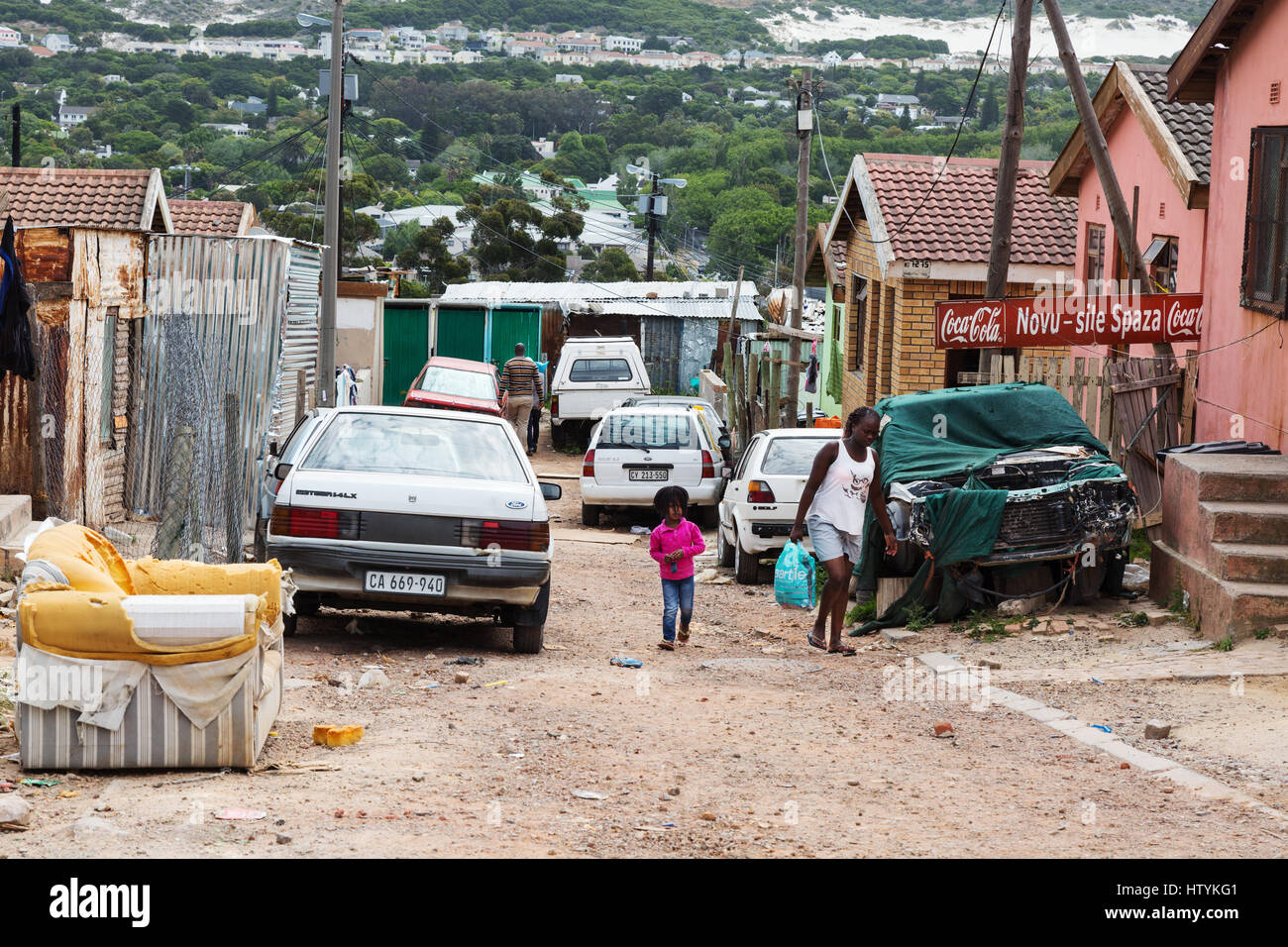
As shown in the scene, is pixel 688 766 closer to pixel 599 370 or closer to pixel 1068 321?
pixel 1068 321

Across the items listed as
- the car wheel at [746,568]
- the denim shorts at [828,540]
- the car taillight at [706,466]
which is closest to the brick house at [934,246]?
the car taillight at [706,466]

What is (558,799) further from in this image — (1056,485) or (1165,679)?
(1056,485)

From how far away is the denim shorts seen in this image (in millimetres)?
9977

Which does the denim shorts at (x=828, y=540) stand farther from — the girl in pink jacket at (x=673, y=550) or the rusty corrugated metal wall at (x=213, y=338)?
the rusty corrugated metal wall at (x=213, y=338)

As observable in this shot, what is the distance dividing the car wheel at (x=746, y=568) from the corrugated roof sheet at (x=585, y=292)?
2405cm

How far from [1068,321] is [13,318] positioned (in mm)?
8503

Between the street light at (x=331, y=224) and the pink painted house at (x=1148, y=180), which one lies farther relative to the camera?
the street light at (x=331, y=224)

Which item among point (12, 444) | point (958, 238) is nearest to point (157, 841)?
point (12, 444)

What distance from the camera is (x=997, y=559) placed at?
1073cm

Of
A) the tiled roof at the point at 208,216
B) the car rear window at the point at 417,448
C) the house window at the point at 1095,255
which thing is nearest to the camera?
the car rear window at the point at 417,448

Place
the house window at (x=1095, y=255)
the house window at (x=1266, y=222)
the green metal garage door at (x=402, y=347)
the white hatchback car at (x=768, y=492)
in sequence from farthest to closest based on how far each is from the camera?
the green metal garage door at (x=402, y=347) < the house window at (x=1095, y=255) < the white hatchback car at (x=768, y=492) < the house window at (x=1266, y=222)

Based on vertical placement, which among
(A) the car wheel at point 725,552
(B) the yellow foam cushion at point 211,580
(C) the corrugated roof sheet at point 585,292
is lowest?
(A) the car wheel at point 725,552

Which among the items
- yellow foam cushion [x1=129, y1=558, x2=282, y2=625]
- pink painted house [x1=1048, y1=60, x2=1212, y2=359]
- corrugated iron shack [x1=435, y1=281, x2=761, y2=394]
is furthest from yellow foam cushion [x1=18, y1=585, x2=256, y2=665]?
corrugated iron shack [x1=435, y1=281, x2=761, y2=394]

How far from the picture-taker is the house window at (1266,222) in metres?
11.6
